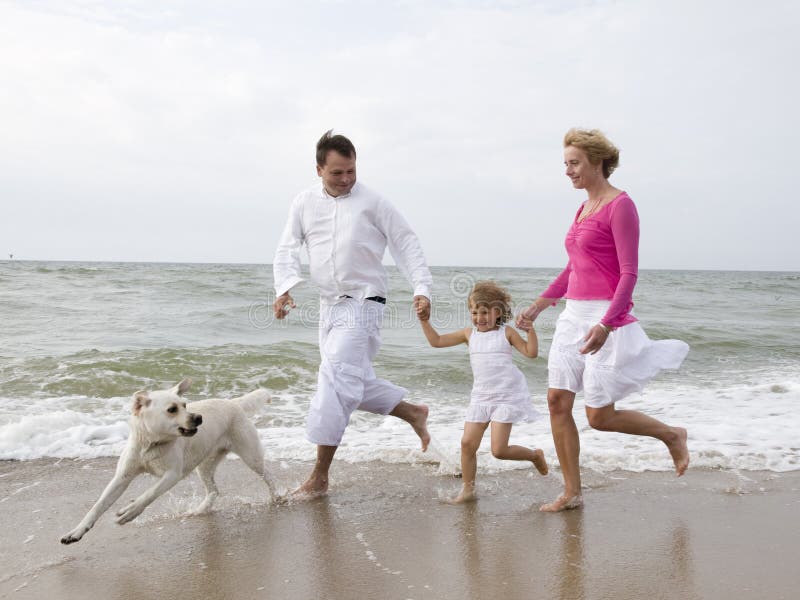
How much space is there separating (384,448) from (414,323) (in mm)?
10358

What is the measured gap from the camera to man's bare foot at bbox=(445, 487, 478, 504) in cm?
454

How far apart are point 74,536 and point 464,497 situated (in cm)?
228

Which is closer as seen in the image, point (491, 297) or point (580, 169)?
point (580, 169)

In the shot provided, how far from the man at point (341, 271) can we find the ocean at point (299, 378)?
1048mm

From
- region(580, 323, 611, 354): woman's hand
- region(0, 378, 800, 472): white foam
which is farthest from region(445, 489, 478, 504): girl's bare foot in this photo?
region(580, 323, 611, 354): woman's hand

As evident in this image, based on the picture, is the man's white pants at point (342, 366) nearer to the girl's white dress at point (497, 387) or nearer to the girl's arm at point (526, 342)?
the girl's white dress at point (497, 387)

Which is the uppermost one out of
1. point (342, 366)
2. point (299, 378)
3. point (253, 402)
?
point (342, 366)

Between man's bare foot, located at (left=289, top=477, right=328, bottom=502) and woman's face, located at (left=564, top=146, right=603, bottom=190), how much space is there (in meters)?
2.52

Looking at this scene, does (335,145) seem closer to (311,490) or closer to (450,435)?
(311,490)

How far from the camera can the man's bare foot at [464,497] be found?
4.54 meters

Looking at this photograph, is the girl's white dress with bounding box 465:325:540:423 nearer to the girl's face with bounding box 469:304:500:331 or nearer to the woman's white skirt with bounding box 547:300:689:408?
the girl's face with bounding box 469:304:500:331

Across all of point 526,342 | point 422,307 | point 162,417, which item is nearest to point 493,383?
point 526,342

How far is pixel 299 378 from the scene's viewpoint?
946 centimetres

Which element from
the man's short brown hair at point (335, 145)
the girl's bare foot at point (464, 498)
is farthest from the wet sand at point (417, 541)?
the man's short brown hair at point (335, 145)
